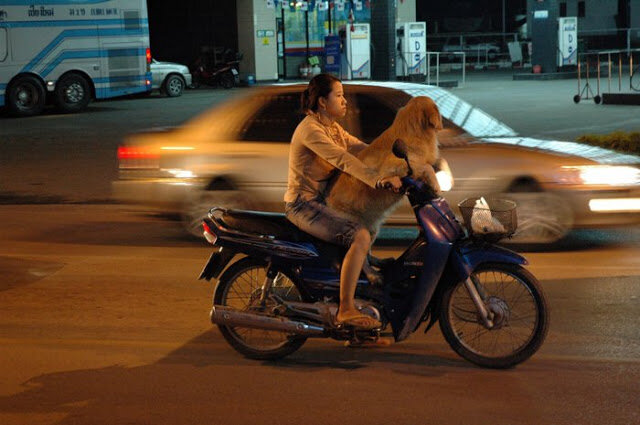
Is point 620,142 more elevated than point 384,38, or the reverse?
point 384,38

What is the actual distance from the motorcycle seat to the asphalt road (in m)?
0.81

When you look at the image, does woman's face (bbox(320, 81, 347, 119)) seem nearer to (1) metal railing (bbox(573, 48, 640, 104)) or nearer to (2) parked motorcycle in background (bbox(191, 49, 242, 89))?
(1) metal railing (bbox(573, 48, 640, 104))

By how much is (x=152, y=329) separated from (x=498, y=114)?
58.4ft

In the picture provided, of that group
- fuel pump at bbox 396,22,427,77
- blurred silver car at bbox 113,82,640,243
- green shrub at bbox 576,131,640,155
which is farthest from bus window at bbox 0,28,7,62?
blurred silver car at bbox 113,82,640,243

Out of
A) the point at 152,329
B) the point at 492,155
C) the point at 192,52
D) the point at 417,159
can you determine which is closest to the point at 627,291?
the point at 492,155

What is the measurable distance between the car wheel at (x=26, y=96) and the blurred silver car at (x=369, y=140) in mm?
18418

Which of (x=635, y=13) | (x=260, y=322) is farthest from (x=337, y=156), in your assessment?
(x=635, y=13)

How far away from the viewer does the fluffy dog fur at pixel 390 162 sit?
18.9 ft

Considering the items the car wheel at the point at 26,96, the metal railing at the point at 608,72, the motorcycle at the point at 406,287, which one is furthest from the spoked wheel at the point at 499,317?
the car wheel at the point at 26,96

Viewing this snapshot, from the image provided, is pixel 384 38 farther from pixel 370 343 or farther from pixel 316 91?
pixel 370 343

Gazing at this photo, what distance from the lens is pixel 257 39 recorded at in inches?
1575

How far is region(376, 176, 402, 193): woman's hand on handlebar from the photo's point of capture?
5602mm

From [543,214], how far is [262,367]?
409cm

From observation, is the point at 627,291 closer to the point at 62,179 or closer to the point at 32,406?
the point at 32,406
